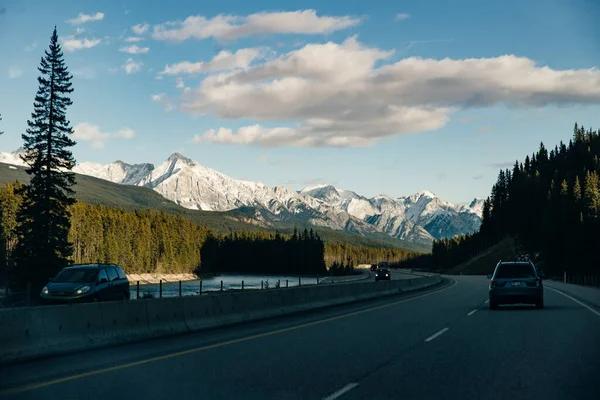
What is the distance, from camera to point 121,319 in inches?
642

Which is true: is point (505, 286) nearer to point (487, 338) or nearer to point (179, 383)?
point (487, 338)

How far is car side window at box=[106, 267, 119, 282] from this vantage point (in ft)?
89.4

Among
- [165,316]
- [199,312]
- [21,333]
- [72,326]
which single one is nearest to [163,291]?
[199,312]

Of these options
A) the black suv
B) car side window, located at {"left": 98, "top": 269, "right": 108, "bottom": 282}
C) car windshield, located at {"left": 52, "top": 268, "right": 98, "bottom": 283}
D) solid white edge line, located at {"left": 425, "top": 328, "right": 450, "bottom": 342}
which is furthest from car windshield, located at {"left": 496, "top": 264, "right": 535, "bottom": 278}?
car windshield, located at {"left": 52, "top": 268, "right": 98, "bottom": 283}

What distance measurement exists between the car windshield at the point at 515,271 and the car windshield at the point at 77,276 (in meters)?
14.7

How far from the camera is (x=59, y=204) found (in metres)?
58.0

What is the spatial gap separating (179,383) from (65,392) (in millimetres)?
1532

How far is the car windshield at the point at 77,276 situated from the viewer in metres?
26.0

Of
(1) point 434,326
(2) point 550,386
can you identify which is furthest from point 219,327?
(2) point 550,386

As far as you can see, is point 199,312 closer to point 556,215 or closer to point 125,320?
point 125,320

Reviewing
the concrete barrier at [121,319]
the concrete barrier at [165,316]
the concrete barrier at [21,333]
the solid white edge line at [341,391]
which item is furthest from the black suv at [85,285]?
the solid white edge line at [341,391]

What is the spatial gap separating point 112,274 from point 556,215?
82.9 metres

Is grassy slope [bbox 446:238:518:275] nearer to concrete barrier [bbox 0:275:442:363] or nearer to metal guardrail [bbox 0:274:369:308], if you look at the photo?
metal guardrail [bbox 0:274:369:308]

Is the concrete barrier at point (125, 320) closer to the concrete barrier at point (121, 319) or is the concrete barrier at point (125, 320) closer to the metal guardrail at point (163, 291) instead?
the concrete barrier at point (121, 319)
